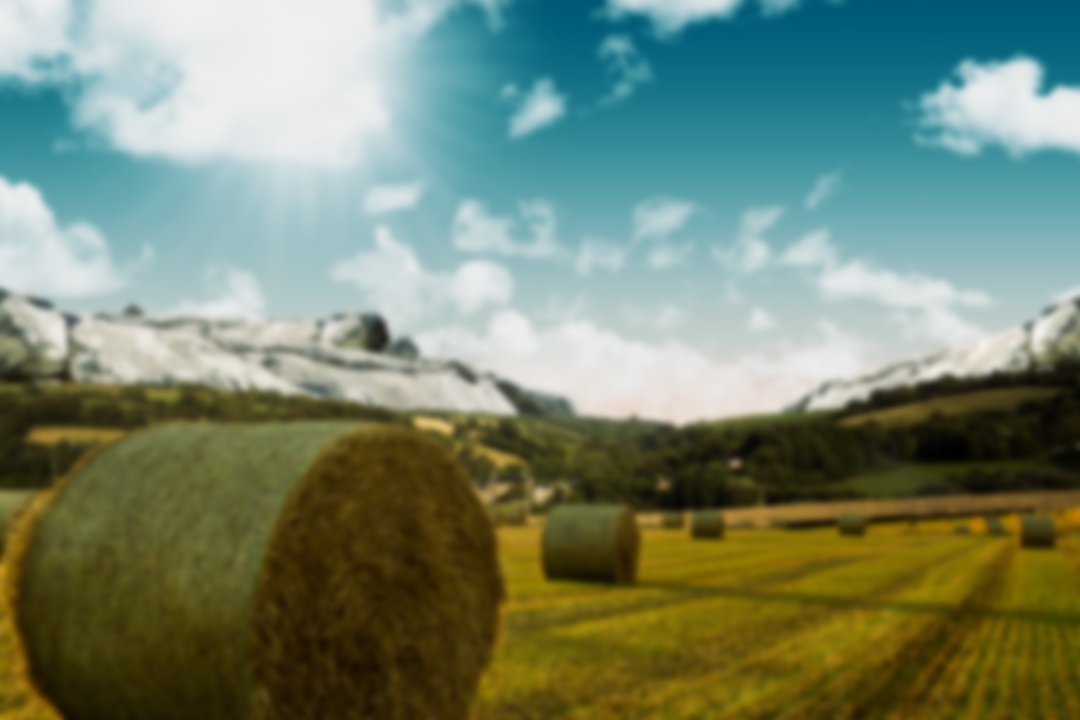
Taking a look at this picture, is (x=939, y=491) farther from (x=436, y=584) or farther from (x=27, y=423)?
(x=27, y=423)

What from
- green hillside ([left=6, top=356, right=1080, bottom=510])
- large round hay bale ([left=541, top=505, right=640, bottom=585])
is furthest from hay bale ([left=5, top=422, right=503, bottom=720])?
green hillside ([left=6, top=356, right=1080, bottom=510])

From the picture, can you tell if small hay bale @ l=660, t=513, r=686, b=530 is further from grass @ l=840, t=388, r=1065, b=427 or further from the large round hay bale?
grass @ l=840, t=388, r=1065, b=427

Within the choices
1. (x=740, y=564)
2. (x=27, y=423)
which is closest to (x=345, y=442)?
(x=740, y=564)

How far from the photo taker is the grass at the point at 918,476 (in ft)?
259

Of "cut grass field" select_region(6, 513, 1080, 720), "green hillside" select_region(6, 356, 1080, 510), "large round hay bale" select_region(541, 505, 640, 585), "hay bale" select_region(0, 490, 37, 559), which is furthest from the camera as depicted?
"green hillside" select_region(6, 356, 1080, 510)

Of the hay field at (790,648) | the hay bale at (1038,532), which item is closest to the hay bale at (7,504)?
→ the hay field at (790,648)

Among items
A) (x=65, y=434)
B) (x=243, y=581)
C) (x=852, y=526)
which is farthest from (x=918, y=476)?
(x=65, y=434)

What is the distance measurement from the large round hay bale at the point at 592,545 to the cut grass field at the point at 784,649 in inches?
22.1

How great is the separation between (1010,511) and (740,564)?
48909mm

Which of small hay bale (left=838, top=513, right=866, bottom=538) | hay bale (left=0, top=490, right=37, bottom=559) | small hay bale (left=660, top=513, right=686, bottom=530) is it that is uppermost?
hay bale (left=0, top=490, right=37, bottom=559)

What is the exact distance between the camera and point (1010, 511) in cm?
6131

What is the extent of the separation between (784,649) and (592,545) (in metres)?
7.59

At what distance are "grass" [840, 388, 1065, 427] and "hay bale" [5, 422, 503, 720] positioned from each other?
98.5m

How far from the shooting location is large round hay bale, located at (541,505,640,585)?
701 inches
